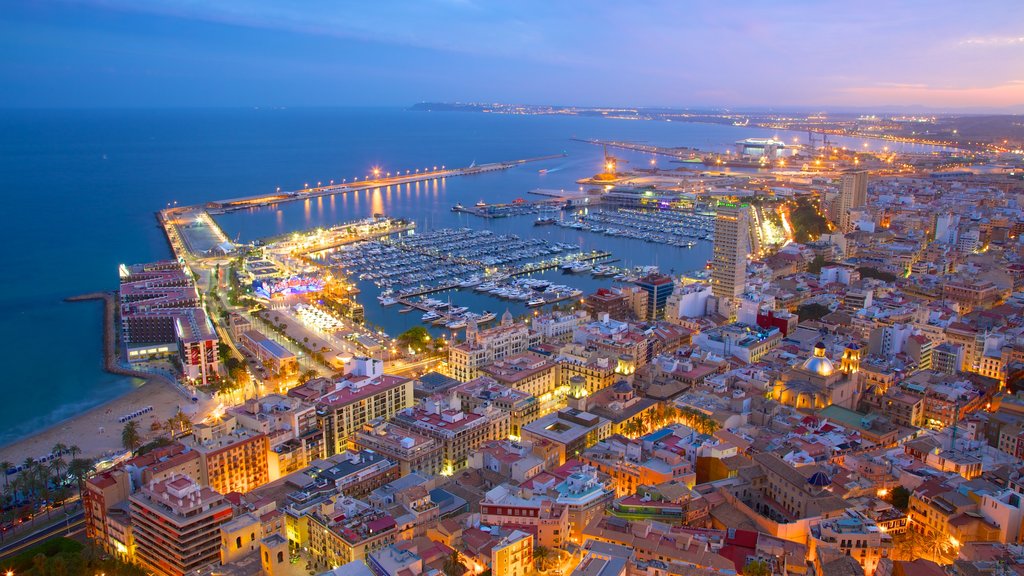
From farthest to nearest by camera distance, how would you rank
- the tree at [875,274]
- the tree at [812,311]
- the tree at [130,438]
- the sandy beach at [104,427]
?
1. the tree at [875,274]
2. the tree at [812,311]
3. the sandy beach at [104,427]
4. the tree at [130,438]

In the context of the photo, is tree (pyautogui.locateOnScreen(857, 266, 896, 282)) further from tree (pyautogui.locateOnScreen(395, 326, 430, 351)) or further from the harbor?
tree (pyautogui.locateOnScreen(395, 326, 430, 351))

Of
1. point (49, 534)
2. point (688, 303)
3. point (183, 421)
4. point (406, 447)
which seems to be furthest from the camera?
point (688, 303)

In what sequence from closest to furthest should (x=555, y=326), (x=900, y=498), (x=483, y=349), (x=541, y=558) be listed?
(x=541, y=558) → (x=900, y=498) → (x=483, y=349) → (x=555, y=326)

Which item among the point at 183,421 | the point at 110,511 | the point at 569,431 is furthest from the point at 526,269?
the point at 110,511

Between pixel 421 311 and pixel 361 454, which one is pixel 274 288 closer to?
pixel 421 311

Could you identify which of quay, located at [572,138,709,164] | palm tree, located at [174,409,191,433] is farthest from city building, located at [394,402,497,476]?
quay, located at [572,138,709,164]

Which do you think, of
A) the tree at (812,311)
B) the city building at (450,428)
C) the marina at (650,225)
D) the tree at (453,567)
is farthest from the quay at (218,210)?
the tree at (453,567)

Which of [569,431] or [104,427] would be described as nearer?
[569,431]

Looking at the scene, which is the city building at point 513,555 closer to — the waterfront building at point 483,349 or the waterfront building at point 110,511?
the waterfront building at point 110,511

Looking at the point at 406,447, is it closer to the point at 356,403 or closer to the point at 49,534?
the point at 356,403
